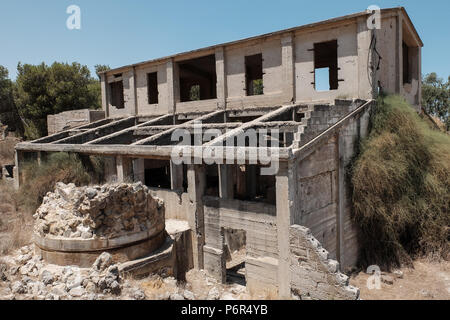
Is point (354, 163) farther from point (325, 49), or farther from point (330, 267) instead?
point (325, 49)

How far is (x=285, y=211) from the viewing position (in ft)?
25.5

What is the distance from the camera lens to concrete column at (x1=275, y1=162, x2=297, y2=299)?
768 centimetres

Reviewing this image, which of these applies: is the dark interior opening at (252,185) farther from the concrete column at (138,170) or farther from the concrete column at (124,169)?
the concrete column at (124,169)

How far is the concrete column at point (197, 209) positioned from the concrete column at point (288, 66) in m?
4.58

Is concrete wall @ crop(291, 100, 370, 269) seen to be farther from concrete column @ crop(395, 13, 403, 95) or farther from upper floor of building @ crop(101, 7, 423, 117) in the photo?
concrete column @ crop(395, 13, 403, 95)

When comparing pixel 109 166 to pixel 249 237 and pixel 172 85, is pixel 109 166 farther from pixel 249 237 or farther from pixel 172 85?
pixel 249 237

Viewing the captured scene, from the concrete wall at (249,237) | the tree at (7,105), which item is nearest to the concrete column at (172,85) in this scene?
the concrete wall at (249,237)

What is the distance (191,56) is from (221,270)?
929 cm

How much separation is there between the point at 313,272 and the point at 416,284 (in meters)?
3.85

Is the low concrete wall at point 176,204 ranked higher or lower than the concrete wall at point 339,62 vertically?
lower

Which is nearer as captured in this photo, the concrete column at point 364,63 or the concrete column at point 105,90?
the concrete column at point 364,63

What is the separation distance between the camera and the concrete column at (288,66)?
458 inches

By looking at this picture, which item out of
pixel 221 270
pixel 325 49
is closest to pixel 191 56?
pixel 325 49

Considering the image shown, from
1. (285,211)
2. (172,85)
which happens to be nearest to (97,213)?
(285,211)
